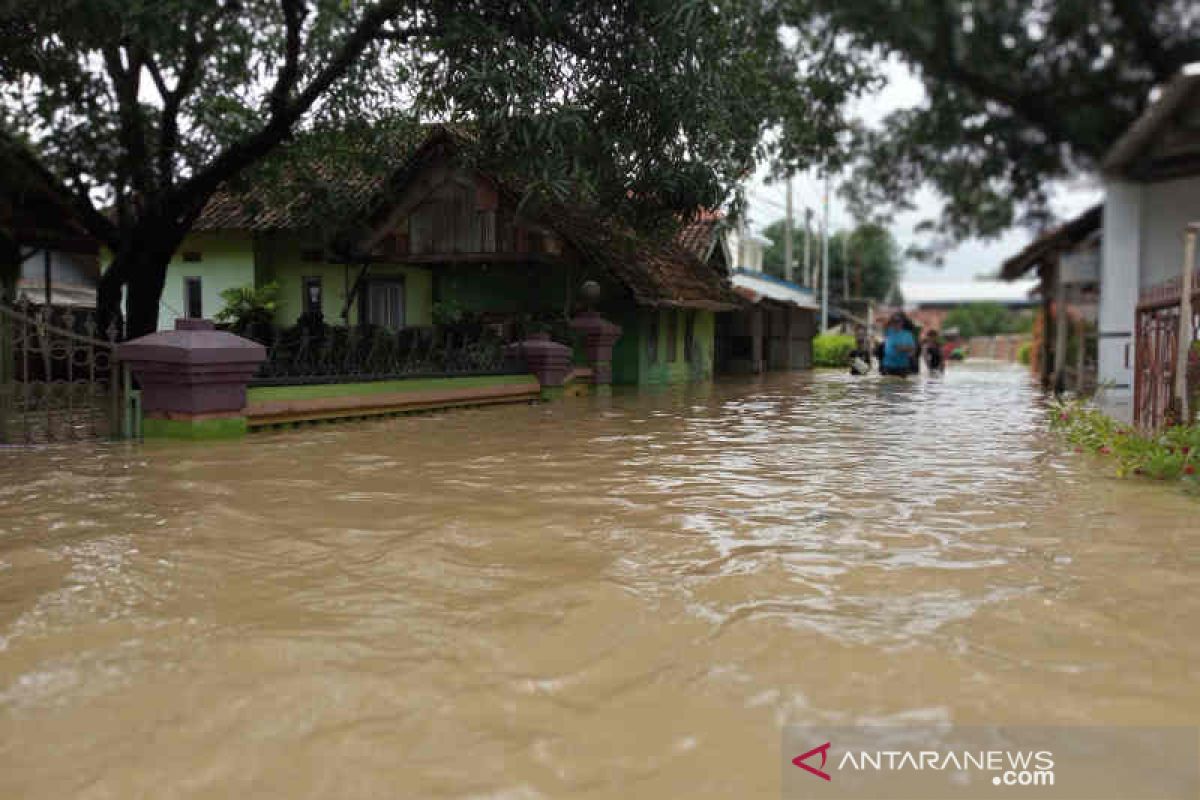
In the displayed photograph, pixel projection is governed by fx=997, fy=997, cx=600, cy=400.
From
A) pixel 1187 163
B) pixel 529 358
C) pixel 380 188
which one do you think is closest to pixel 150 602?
pixel 1187 163

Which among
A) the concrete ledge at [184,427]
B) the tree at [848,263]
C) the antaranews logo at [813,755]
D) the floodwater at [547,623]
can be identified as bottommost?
the antaranews logo at [813,755]

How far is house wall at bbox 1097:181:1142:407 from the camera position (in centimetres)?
1196

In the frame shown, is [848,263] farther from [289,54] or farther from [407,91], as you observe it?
[289,54]

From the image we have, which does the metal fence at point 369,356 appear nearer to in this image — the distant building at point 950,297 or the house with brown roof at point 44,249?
the house with brown roof at point 44,249

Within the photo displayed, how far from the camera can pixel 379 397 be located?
13.0 metres

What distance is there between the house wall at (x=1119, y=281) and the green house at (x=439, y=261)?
9017 millimetres

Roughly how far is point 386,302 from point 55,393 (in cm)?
1382

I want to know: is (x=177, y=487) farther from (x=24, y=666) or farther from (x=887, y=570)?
(x=887, y=570)

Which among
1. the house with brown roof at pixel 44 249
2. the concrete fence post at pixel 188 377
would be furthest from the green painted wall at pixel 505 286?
the concrete fence post at pixel 188 377

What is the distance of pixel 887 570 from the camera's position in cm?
437

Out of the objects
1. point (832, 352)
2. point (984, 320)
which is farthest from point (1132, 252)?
point (984, 320)

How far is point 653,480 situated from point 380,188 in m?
13.7

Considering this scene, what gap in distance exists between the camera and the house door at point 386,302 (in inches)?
909

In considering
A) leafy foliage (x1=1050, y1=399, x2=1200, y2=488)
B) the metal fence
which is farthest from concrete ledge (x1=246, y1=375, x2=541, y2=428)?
leafy foliage (x1=1050, y1=399, x2=1200, y2=488)
